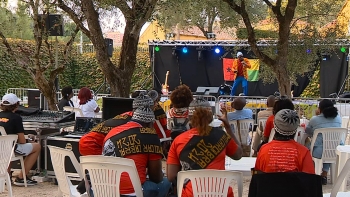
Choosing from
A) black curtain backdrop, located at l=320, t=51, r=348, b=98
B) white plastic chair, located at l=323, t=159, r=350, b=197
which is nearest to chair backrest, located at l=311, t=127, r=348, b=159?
white plastic chair, located at l=323, t=159, r=350, b=197

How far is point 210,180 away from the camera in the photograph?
11.7 ft

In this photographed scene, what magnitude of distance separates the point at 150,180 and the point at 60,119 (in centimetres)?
323

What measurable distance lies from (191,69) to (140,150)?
16.7 metres

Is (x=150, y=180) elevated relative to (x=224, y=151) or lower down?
lower down

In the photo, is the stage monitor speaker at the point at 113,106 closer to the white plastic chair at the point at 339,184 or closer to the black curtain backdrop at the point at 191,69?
the white plastic chair at the point at 339,184

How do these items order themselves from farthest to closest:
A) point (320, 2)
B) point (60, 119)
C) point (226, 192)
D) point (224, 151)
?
1. point (320, 2)
2. point (60, 119)
3. point (224, 151)
4. point (226, 192)

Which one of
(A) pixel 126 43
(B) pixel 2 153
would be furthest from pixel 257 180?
(A) pixel 126 43

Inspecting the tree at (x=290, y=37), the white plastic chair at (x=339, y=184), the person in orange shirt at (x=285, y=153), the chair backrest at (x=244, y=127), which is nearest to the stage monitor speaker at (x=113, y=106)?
the chair backrest at (x=244, y=127)

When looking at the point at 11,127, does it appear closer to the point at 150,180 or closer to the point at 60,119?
the point at 60,119

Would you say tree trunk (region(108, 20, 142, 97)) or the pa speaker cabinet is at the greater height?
tree trunk (region(108, 20, 142, 97))

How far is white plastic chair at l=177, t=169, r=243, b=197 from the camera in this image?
3.52m

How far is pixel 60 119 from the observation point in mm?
6926

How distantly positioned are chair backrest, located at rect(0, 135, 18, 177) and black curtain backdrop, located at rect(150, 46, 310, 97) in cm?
1428

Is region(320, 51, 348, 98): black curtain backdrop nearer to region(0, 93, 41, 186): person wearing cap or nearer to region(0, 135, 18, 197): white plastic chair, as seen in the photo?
region(0, 93, 41, 186): person wearing cap
